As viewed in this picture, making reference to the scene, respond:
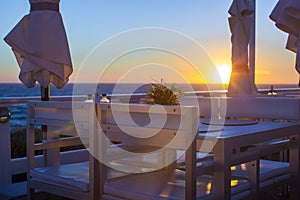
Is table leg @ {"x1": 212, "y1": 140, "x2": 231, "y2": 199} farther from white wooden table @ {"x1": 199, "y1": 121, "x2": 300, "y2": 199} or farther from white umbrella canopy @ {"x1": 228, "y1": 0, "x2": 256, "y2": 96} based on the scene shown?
white umbrella canopy @ {"x1": 228, "y1": 0, "x2": 256, "y2": 96}

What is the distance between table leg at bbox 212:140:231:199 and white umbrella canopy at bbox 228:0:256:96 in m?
3.23

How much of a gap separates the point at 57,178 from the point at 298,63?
6.67ft

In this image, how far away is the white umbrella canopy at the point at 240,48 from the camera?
515 cm

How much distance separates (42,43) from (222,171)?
5.90ft

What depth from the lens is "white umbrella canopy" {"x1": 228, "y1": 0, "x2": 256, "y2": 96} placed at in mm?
5148

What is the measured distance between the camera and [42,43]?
3127mm

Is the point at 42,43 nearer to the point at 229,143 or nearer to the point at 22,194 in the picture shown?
the point at 22,194

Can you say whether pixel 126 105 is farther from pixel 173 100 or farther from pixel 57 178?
pixel 57 178

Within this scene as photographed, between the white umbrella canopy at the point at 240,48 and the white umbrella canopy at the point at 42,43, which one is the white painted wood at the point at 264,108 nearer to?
the white umbrella canopy at the point at 42,43

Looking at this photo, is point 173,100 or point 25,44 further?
point 25,44

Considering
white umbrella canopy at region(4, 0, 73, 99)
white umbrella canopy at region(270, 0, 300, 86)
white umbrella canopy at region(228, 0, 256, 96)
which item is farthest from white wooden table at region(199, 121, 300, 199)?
white umbrella canopy at region(228, 0, 256, 96)

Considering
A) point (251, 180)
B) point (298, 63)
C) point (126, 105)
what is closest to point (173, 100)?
point (126, 105)

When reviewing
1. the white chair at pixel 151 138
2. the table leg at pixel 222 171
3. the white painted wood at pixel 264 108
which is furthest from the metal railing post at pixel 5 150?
the table leg at pixel 222 171

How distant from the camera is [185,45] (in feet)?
21.5
